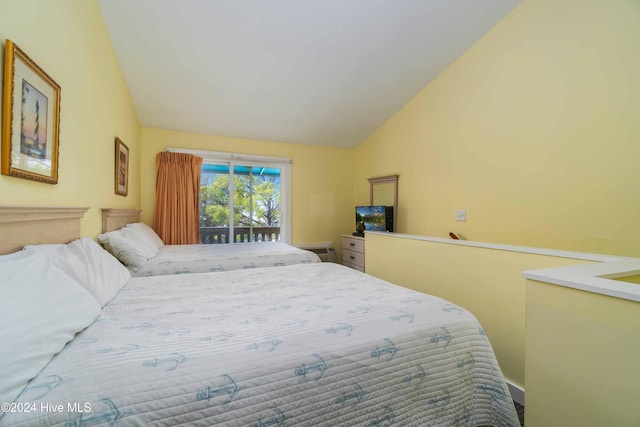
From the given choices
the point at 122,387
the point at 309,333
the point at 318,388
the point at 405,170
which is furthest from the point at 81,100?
the point at 405,170

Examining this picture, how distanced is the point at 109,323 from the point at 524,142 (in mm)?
3012

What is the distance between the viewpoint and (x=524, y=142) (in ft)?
7.39

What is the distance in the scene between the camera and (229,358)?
2.64 feet

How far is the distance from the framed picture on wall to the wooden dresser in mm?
2782

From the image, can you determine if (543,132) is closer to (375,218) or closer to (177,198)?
(375,218)

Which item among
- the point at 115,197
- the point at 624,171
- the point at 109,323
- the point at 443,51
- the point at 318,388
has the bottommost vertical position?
the point at 318,388

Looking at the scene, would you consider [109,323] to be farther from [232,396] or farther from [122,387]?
[232,396]

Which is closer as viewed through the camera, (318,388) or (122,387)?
(122,387)

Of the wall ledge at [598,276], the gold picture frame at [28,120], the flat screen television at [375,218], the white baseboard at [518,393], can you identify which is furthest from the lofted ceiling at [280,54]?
the white baseboard at [518,393]

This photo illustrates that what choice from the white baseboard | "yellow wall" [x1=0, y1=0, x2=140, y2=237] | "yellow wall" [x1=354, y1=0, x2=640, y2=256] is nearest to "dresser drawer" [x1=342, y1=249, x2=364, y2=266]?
"yellow wall" [x1=354, y1=0, x2=640, y2=256]

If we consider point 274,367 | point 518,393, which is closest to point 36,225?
point 274,367

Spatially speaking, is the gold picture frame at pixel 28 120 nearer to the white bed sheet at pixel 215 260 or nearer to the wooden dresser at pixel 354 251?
the white bed sheet at pixel 215 260

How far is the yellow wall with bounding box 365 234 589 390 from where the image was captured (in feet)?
5.12

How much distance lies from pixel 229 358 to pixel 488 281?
1.65m
